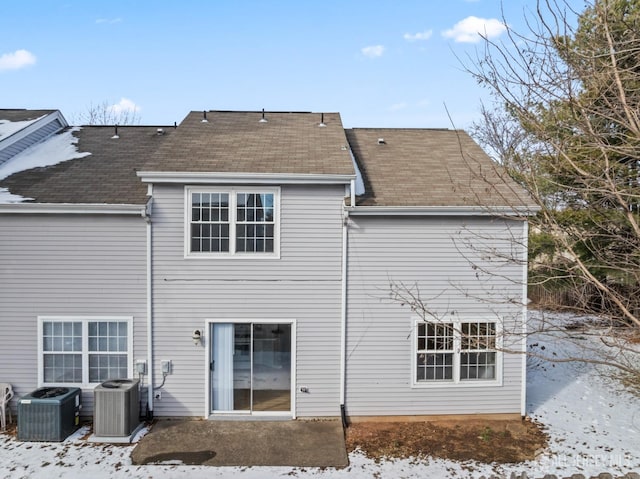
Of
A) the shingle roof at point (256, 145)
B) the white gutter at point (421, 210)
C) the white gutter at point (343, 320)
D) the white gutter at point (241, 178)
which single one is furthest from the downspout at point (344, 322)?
the shingle roof at point (256, 145)

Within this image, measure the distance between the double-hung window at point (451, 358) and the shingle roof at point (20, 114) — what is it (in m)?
11.2

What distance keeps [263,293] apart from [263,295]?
0.13 ft

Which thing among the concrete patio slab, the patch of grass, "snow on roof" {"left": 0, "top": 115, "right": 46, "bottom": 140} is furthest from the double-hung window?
"snow on roof" {"left": 0, "top": 115, "right": 46, "bottom": 140}

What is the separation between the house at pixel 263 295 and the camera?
7.82 m

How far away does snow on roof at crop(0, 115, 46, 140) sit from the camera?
32.2 feet

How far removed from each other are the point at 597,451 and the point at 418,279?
4.00 metres

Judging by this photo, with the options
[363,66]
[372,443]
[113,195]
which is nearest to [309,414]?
[372,443]

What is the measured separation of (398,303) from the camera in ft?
26.1

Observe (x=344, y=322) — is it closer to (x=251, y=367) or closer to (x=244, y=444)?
(x=251, y=367)

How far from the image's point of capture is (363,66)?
11703mm

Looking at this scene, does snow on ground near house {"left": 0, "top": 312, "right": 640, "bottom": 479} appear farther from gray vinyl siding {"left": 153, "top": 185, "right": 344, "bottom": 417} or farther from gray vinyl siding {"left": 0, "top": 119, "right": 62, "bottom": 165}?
gray vinyl siding {"left": 0, "top": 119, "right": 62, "bottom": 165}

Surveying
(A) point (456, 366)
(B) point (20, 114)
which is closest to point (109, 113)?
(B) point (20, 114)

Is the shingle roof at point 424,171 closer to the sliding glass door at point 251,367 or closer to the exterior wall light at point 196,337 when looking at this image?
the sliding glass door at point 251,367

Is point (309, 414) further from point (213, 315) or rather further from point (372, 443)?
point (213, 315)
